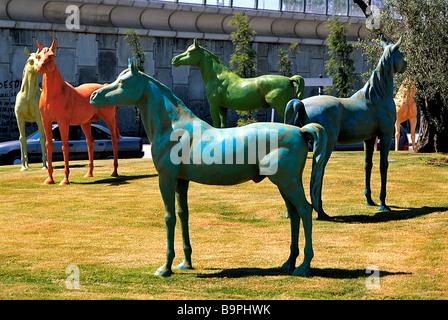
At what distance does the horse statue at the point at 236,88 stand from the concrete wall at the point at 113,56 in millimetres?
15229

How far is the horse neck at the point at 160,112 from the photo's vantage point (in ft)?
25.6

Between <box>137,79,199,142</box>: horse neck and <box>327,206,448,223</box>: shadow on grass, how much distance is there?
452 cm

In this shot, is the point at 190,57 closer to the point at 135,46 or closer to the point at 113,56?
the point at 135,46

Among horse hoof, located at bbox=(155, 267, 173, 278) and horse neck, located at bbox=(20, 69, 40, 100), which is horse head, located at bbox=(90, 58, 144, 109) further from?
horse neck, located at bbox=(20, 69, 40, 100)

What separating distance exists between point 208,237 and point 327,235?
75.9 inches

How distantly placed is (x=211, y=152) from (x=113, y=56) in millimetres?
23949

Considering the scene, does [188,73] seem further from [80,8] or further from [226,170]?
[226,170]

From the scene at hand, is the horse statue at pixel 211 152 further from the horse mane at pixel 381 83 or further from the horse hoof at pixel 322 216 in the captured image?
the horse mane at pixel 381 83

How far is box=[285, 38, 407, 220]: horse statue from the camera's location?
10.9m

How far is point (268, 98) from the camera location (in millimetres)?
14852

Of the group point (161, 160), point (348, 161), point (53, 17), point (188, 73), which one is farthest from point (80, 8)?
point (161, 160)

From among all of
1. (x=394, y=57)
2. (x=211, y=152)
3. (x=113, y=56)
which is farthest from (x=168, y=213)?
(x=113, y=56)

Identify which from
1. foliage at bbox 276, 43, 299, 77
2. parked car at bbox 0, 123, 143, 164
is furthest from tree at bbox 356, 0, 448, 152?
foliage at bbox 276, 43, 299, 77

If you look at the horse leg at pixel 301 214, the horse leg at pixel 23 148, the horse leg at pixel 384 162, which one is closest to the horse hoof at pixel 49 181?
the horse leg at pixel 23 148
